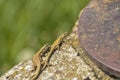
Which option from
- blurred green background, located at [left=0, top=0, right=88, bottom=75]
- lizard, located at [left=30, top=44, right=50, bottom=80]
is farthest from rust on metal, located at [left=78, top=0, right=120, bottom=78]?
blurred green background, located at [left=0, top=0, right=88, bottom=75]

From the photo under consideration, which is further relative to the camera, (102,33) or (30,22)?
(30,22)

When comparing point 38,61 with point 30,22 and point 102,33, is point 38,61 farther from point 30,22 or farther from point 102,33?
point 30,22

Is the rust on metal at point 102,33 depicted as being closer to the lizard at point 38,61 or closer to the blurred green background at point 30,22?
the lizard at point 38,61

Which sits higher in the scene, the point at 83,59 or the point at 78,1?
the point at 78,1

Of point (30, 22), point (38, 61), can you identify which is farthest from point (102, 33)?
point (30, 22)

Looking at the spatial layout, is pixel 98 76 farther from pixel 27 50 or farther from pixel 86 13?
pixel 27 50

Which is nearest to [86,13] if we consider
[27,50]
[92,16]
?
[92,16]

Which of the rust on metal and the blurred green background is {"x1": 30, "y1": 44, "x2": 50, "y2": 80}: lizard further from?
the blurred green background
